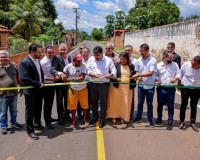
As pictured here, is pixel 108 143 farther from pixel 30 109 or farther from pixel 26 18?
pixel 26 18

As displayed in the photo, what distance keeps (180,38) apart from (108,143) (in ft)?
40.7

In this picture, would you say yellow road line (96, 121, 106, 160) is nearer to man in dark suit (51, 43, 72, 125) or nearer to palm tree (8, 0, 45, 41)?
man in dark suit (51, 43, 72, 125)

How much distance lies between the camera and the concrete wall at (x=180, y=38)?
11.9m

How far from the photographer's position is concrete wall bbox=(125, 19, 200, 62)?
11.9 m

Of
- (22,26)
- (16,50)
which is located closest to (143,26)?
(22,26)

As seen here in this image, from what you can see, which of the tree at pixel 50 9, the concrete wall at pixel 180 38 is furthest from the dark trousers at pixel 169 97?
the tree at pixel 50 9

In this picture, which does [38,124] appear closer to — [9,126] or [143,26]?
[9,126]

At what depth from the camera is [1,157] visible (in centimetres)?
332

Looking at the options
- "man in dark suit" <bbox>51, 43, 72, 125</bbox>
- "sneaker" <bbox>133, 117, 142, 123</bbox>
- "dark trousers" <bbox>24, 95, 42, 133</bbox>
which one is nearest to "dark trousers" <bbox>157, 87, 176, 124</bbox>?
"sneaker" <bbox>133, 117, 142, 123</bbox>

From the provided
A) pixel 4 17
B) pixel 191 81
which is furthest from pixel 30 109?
pixel 4 17

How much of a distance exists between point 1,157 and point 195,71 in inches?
167

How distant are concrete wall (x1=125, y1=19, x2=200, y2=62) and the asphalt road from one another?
351 inches

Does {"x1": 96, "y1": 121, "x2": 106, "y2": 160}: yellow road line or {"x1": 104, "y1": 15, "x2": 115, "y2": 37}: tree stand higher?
{"x1": 104, "y1": 15, "x2": 115, "y2": 37}: tree

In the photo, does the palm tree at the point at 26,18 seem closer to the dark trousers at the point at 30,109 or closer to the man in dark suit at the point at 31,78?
the man in dark suit at the point at 31,78
